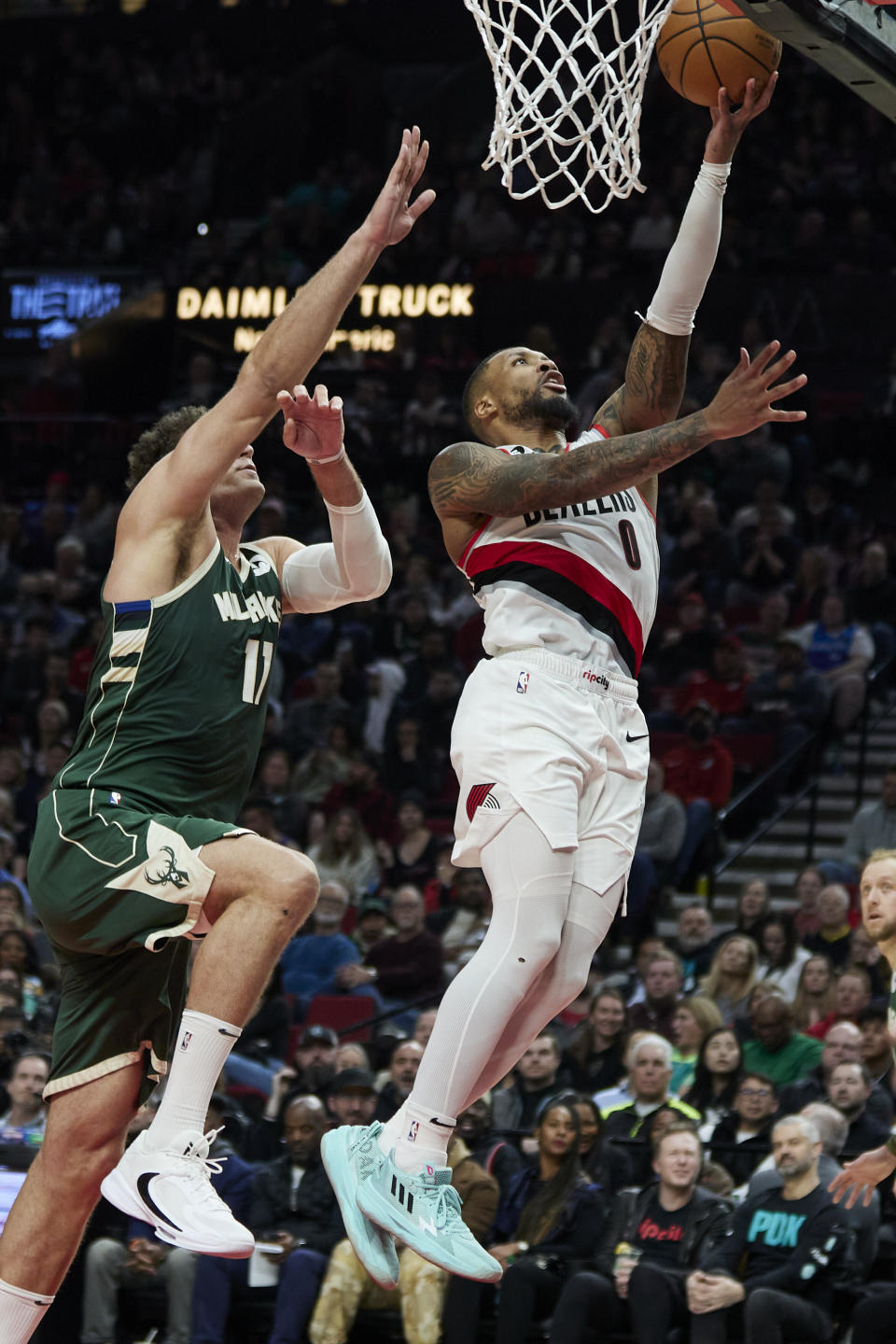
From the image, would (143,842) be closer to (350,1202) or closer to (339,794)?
(350,1202)

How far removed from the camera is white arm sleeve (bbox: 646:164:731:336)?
17.9 ft

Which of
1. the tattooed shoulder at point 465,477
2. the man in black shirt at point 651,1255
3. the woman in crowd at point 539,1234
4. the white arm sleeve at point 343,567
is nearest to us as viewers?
the tattooed shoulder at point 465,477

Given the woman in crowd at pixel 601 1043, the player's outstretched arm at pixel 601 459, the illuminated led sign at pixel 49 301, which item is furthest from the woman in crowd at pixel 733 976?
the illuminated led sign at pixel 49 301

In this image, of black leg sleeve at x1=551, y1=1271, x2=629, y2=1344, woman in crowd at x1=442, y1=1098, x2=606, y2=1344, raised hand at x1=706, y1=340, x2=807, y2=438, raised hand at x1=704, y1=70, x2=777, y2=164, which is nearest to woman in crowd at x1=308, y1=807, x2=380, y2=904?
woman in crowd at x1=442, y1=1098, x2=606, y2=1344

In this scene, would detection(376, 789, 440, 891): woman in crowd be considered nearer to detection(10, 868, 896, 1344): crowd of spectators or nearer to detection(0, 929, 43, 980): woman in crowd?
detection(10, 868, 896, 1344): crowd of spectators

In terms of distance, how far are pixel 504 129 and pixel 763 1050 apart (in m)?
5.98

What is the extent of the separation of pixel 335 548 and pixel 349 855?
800 centimetres

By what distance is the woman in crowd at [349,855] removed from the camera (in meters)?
13.4

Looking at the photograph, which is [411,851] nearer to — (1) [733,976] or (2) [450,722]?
(2) [450,722]

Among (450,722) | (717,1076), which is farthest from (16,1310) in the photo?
(450,722)

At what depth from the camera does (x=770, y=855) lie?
14.1 metres

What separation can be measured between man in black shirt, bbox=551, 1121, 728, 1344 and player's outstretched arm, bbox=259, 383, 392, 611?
4.18m

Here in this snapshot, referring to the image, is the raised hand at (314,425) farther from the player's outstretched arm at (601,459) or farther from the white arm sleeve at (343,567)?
the player's outstretched arm at (601,459)

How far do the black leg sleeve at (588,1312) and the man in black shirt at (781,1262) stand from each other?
0.36 meters
